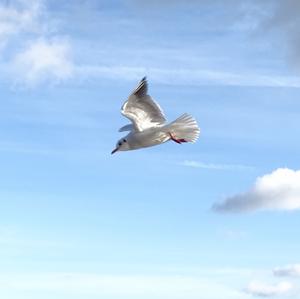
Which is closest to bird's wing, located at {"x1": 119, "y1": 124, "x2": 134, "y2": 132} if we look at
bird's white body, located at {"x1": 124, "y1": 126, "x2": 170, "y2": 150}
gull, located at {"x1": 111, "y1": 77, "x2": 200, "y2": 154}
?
gull, located at {"x1": 111, "y1": 77, "x2": 200, "y2": 154}

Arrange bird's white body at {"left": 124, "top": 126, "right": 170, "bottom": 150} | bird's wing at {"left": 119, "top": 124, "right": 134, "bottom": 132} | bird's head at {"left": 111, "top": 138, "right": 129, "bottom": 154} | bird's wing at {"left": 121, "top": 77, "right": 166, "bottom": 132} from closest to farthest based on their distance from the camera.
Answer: bird's white body at {"left": 124, "top": 126, "right": 170, "bottom": 150} < bird's wing at {"left": 121, "top": 77, "right": 166, "bottom": 132} < bird's head at {"left": 111, "top": 138, "right": 129, "bottom": 154} < bird's wing at {"left": 119, "top": 124, "right": 134, "bottom": 132}

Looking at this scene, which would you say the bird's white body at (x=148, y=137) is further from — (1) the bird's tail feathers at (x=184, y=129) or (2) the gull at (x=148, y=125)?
(1) the bird's tail feathers at (x=184, y=129)

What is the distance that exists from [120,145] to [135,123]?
6.41 ft

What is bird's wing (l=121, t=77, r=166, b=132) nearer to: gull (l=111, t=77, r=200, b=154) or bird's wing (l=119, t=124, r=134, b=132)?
gull (l=111, t=77, r=200, b=154)

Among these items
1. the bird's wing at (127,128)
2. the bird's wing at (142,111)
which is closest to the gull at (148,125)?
the bird's wing at (142,111)

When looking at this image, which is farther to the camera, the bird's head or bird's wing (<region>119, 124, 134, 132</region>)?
bird's wing (<region>119, 124, 134, 132</region>)

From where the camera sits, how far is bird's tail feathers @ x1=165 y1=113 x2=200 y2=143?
24.1 meters

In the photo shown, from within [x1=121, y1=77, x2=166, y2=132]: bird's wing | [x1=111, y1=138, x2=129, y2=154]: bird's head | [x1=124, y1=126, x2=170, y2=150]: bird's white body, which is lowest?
[x1=124, y1=126, x2=170, y2=150]: bird's white body

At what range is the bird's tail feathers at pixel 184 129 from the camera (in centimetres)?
2412

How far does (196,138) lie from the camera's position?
24422 mm

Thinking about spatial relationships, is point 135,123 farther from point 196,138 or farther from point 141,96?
point 196,138

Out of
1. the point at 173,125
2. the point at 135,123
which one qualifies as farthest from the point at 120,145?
the point at 173,125

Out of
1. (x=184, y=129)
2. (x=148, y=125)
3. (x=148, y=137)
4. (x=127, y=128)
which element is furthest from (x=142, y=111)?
(x=184, y=129)

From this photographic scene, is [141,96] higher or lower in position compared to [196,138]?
higher
